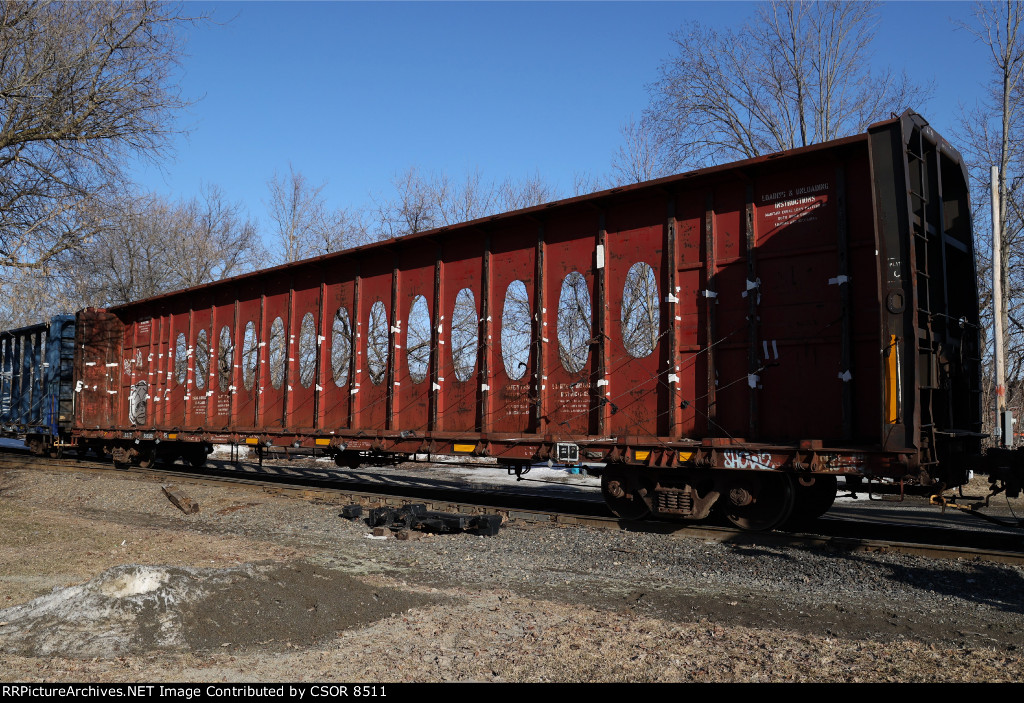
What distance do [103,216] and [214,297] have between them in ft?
9.02

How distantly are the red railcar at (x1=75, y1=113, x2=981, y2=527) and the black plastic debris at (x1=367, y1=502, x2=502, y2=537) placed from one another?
1.18 meters

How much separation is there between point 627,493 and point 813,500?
2294 millimetres

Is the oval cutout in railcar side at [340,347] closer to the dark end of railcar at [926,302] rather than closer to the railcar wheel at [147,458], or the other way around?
the railcar wheel at [147,458]

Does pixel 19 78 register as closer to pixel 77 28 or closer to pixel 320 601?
pixel 77 28

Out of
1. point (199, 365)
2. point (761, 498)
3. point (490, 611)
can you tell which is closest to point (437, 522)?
point (490, 611)

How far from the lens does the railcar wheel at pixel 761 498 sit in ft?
27.1

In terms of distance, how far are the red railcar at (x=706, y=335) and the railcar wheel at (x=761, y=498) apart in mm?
25

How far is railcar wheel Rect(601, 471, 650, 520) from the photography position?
9266 millimetres

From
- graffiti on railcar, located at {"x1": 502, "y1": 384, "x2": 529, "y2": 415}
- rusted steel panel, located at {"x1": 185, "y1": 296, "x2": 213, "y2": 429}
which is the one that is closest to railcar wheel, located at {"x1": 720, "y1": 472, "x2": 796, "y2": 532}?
graffiti on railcar, located at {"x1": 502, "y1": 384, "x2": 529, "y2": 415}

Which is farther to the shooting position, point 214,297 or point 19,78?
point 214,297

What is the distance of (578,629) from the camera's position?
5.15 meters

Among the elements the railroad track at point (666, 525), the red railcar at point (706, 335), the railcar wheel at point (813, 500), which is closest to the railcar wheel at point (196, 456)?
the railroad track at point (666, 525)
